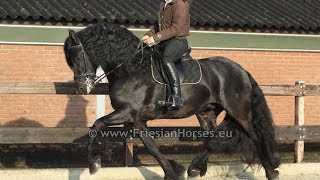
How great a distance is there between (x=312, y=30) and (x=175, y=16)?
6.31 metres

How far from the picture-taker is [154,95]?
23.2 feet

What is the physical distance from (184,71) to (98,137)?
4.99 feet

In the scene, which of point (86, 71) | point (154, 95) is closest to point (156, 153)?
point (154, 95)

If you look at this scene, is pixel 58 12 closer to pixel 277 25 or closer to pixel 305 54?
pixel 277 25

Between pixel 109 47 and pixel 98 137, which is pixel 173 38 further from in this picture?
pixel 98 137

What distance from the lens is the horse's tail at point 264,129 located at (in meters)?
7.89

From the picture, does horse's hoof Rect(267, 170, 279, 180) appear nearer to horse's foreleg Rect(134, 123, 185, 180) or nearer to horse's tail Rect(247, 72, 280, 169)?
horse's tail Rect(247, 72, 280, 169)

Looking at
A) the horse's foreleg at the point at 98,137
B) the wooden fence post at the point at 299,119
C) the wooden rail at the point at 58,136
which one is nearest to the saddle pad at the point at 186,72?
the horse's foreleg at the point at 98,137

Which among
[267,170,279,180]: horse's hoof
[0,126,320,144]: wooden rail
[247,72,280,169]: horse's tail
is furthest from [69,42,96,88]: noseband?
[267,170,279,180]: horse's hoof

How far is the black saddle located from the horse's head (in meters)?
0.88

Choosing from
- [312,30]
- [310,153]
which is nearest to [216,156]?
[310,153]

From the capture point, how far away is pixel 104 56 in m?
6.89

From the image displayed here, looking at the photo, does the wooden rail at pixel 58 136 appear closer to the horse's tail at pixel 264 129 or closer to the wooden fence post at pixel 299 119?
the horse's tail at pixel 264 129

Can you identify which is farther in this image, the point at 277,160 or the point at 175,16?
the point at 277,160
